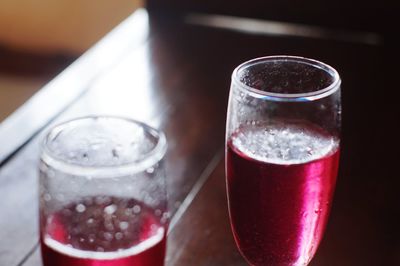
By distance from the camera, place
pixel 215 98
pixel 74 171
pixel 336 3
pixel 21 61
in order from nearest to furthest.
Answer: pixel 74 171
pixel 215 98
pixel 336 3
pixel 21 61

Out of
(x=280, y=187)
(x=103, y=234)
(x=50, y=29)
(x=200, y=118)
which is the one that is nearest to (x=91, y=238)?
(x=103, y=234)

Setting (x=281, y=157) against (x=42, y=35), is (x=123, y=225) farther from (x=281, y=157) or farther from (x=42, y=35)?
(x=42, y=35)

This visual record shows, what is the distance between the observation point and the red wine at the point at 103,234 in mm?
562

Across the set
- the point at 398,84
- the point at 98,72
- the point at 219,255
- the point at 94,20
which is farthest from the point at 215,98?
the point at 94,20

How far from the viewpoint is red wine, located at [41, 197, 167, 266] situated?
1.84 ft

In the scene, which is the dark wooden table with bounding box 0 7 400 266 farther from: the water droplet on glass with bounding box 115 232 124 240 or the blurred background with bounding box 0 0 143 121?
the blurred background with bounding box 0 0 143 121

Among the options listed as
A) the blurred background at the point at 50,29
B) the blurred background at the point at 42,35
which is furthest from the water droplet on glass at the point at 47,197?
the blurred background at the point at 50,29

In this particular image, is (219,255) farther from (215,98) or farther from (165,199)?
(215,98)

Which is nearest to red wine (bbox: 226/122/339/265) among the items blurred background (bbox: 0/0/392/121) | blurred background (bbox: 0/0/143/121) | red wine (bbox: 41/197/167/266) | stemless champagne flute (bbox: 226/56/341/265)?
stemless champagne flute (bbox: 226/56/341/265)

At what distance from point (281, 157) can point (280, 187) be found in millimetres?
26

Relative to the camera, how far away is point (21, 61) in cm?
282

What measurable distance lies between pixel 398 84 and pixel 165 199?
829 millimetres

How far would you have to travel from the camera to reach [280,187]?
0.64 meters

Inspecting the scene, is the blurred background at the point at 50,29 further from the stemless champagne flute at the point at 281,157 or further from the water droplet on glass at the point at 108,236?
the water droplet on glass at the point at 108,236
